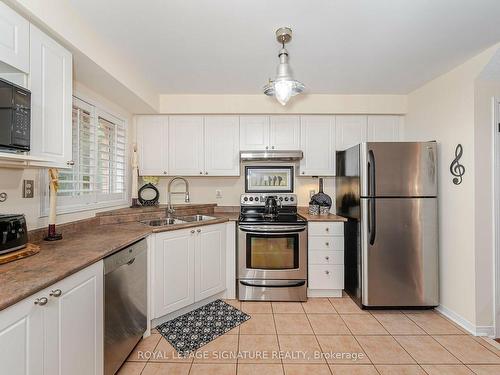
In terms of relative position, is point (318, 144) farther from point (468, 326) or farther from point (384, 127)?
point (468, 326)

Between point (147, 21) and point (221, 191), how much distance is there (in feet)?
6.98

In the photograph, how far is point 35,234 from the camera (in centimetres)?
168

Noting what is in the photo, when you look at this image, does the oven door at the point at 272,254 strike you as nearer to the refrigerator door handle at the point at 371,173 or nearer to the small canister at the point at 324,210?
the small canister at the point at 324,210

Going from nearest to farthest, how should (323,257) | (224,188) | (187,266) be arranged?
1. (187,266)
2. (323,257)
3. (224,188)

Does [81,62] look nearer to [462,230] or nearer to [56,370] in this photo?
[56,370]

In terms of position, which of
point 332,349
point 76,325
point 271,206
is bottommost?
point 332,349

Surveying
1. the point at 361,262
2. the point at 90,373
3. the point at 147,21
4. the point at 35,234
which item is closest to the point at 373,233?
the point at 361,262

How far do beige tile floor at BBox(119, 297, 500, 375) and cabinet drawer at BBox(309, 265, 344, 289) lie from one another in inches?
13.5

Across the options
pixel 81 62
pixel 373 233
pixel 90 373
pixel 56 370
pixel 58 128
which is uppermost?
pixel 81 62

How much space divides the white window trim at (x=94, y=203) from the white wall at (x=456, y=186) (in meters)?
3.45

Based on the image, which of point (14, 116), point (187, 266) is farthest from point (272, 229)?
point (14, 116)

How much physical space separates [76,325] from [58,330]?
0.41 feet

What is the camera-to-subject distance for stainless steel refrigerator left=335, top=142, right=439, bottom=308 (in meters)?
2.44

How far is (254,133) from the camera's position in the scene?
316 cm
